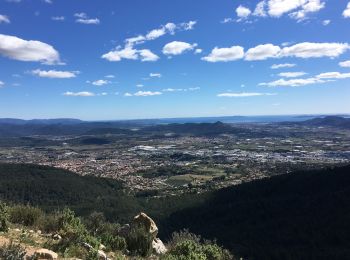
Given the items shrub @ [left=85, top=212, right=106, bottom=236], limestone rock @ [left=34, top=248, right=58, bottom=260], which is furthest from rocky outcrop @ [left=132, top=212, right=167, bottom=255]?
limestone rock @ [left=34, top=248, right=58, bottom=260]

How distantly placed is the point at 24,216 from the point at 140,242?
15.8ft

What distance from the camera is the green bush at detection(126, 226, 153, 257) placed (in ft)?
46.0

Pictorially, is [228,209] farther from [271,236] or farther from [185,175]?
[185,175]

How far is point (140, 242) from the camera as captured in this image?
14273mm

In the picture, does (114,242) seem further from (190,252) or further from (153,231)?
(190,252)

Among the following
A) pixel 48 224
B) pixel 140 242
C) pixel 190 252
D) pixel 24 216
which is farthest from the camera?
pixel 24 216

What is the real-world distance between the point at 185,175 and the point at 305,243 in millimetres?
105663

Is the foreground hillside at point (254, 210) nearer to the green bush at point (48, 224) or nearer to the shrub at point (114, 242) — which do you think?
the green bush at point (48, 224)

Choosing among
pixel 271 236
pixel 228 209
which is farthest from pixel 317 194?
pixel 271 236

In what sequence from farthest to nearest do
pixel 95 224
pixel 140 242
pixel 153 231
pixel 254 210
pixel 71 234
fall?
pixel 254 210, pixel 95 224, pixel 153 231, pixel 140 242, pixel 71 234

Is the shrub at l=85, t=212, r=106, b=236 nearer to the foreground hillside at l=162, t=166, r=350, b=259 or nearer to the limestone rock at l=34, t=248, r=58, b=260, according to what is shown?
the limestone rock at l=34, t=248, r=58, b=260

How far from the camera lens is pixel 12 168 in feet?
484

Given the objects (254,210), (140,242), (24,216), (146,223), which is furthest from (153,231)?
(254,210)

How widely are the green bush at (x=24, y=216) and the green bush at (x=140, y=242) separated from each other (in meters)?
3.76
